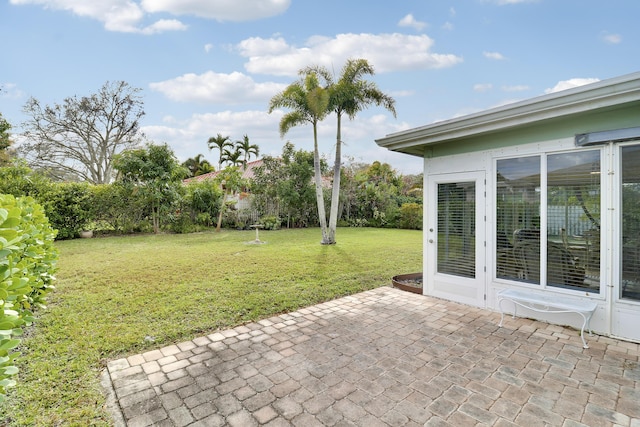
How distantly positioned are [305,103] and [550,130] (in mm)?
7755

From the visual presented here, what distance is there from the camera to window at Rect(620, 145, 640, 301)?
Answer: 131 inches

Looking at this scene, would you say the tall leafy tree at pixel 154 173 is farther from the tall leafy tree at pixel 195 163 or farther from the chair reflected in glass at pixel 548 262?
the tall leafy tree at pixel 195 163

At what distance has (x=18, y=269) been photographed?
1968mm

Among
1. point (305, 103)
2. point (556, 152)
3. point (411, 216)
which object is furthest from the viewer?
point (411, 216)

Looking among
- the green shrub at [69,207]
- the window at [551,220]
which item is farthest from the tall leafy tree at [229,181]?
the window at [551,220]

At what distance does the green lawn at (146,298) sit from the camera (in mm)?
2391

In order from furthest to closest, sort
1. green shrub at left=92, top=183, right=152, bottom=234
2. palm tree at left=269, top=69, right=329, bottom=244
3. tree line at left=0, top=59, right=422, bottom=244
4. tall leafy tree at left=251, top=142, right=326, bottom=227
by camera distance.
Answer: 1. tall leafy tree at left=251, top=142, right=326, bottom=227
2. green shrub at left=92, top=183, right=152, bottom=234
3. tree line at left=0, top=59, right=422, bottom=244
4. palm tree at left=269, top=69, right=329, bottom=244

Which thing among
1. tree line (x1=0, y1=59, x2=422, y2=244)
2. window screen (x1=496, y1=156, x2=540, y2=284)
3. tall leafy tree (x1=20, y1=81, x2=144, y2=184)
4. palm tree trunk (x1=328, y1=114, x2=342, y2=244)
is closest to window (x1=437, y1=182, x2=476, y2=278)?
window screen (x1=496, y1=156, x2=540, y2=284)

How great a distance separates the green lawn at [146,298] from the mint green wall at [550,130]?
281cm

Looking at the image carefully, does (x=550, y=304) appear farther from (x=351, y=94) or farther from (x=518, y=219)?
(x=351, y=94)

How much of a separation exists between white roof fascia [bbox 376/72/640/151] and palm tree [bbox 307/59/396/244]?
18.7ft

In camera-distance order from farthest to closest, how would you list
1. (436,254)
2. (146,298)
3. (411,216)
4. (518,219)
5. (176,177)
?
1. (411,216)
2. (176,177)
3. (436,254)
4. (146,298)
5. (518,219)

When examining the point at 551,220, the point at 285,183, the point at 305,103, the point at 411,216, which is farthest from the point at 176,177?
the point at 551,220

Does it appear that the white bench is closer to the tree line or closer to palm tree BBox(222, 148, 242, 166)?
the tree line
